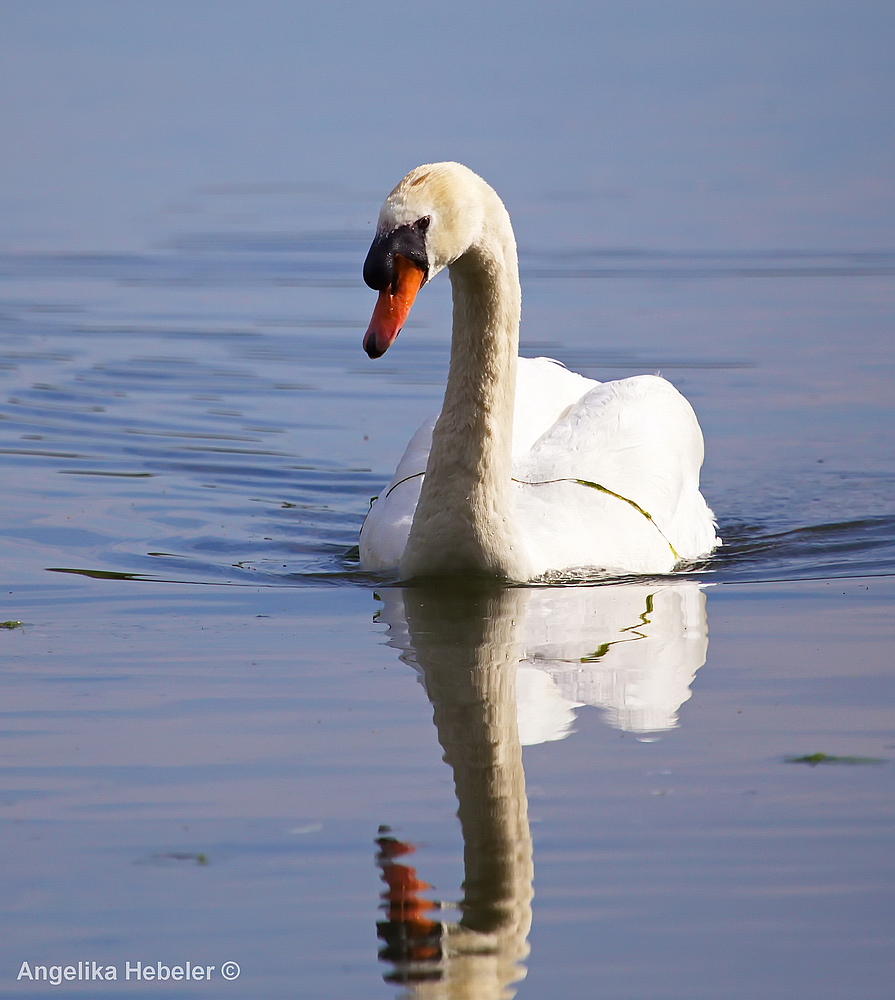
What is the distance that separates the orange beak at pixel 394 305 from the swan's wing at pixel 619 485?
55.3 inches

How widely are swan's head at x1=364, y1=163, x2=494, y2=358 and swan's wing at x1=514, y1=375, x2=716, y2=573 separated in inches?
55.9

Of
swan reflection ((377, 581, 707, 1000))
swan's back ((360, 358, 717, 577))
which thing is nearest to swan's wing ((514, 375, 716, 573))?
swan's back ((360, 358, 717, 577))

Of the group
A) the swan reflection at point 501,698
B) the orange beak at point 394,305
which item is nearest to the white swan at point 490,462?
the orange beak at point 394,305

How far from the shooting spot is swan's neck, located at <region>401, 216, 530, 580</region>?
7.70 meters

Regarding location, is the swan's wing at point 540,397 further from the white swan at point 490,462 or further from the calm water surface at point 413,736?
the calm water surface at point 413,736

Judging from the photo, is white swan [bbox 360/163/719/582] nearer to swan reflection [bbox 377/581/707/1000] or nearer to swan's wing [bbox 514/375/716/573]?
swan's wing [bbox 514/375/716/573]

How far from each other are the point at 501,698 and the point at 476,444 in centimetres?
189

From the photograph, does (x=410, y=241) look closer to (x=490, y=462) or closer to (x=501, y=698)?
(x=490, y=462)

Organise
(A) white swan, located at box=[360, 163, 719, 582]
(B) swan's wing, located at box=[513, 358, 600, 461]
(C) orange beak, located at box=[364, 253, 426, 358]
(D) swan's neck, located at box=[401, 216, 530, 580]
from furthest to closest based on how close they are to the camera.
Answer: (B) swan's wing, located at box=[513, 358, 600, 461]
(D) swan's neck, located at box=[401, 216, 530, 580]
(A) white swan, located at box=[360, 163, 719, 582]
(C) orange beak, located at box=[364, 253, 426, 358]

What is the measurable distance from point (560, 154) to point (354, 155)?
394 cm

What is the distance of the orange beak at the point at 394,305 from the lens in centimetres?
688

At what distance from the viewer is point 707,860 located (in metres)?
4.75

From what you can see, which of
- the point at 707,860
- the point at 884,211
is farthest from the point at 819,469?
the point at 884,211

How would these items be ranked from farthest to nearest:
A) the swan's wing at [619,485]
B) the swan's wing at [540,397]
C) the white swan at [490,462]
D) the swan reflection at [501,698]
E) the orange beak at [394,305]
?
the swan's wing at [540,397] → the swan's wing at [619,485] → the white swan at [490,462] → the orange beak at [394,305] → the swan reflection at [501,698]
